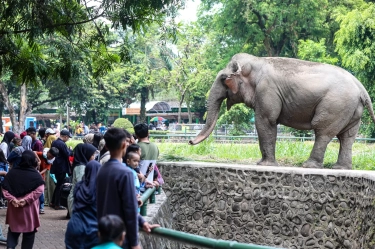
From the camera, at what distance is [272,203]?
10.6 m

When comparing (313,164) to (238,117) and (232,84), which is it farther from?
(238,117)

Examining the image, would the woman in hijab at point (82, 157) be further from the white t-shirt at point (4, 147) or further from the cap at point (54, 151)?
the white t-shirt at point (4, 147)

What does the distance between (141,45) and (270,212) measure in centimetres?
3725

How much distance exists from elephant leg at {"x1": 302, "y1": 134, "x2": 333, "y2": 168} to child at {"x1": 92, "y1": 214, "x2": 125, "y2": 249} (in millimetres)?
7608

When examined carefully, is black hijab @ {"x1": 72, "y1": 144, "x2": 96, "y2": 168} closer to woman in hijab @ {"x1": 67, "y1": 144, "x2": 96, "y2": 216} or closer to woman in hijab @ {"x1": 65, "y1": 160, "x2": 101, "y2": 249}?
woman in hijab @ {"x1": 67, "y1": 144, "x2": 96, "y2": 216}

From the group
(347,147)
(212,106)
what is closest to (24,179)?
(212,106)

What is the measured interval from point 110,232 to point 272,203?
715cm


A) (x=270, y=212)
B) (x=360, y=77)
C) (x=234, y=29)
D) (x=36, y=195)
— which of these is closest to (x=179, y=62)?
(x=234, y=29)

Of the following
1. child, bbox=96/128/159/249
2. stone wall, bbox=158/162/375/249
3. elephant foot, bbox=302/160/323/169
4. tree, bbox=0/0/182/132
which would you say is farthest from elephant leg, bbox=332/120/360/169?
child, bbox=96/128/159/249

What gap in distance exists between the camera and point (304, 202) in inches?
400

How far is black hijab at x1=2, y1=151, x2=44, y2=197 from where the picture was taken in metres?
7.31

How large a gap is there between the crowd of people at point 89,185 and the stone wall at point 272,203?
2091mm

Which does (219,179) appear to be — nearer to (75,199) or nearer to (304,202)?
(304,202)

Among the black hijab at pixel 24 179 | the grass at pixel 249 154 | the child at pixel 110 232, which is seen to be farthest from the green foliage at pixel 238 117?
the child at pixel 110 232
